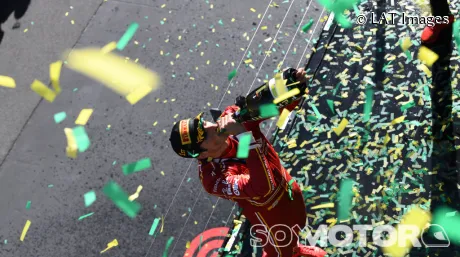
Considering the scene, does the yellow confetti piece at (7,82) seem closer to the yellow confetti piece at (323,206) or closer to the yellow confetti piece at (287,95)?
the yellow confetti piece at (323,206)

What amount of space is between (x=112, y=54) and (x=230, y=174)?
3646 mm

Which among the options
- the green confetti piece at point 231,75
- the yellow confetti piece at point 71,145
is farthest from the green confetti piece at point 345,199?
the yellow confetti piece at point 71,145

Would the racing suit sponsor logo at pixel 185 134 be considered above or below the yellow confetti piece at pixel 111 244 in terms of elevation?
above

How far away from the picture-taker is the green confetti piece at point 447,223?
473cm

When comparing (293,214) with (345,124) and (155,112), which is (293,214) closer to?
(345,124)

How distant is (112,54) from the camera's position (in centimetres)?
700

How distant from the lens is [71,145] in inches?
254

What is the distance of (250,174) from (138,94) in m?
3.14

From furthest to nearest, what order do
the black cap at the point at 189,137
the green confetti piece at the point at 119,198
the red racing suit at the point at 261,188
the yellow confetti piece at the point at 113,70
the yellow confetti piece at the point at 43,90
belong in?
the yellow confetti piece at the point at 43,90, the yellow confetti piece at the point at 113,70, the green confetti piece at the point at 119,198, the red racing suit at the point at 261,188, the black cap at the point at 189,137

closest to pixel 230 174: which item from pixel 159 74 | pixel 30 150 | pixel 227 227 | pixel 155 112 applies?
pixel 227 227

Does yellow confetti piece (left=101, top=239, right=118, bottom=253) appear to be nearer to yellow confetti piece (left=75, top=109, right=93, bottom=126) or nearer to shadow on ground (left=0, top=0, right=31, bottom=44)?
yellow confetti piece (left=75, top=109, right=93, bottom=126)

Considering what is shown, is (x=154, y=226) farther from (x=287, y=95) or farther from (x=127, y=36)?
(x=127, y=36)

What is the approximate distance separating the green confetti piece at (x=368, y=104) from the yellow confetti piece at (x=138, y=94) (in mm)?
2647

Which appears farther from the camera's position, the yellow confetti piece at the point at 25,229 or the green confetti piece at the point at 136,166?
the green confetti piece at the point at 136,166
